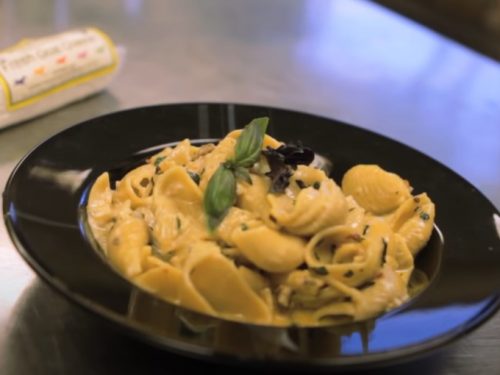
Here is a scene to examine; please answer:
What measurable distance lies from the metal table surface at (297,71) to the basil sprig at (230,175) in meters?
0.30

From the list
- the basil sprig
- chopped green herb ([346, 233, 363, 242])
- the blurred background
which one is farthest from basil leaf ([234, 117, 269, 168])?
the blurred background

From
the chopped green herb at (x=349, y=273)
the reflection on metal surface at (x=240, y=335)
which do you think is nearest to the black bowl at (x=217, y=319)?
the reflection on metal surface at (x=240, y=335)

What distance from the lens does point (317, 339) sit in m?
0.91

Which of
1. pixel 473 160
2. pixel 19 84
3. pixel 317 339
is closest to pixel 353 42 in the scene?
pixel 473 160

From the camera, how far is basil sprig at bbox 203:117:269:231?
115 centimetres

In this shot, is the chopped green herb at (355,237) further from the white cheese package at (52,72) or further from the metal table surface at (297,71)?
the white cheese package at (52,72)

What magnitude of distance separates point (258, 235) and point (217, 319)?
0.67 ft

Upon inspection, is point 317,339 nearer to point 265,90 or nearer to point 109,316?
point 109,316

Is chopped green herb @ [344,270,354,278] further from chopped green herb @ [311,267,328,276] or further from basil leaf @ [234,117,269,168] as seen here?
basil leaf @ [234,117,269,168]

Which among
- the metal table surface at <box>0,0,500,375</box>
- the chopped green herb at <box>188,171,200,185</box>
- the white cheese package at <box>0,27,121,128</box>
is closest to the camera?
the chopped green herb at <box>188,171,200,185</box>

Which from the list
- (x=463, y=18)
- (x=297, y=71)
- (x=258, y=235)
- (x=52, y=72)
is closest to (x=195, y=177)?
(x=258, y=235)

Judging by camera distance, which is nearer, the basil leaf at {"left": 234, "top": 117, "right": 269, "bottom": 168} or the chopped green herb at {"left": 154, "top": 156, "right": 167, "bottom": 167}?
the basil leaf at {"left": 234, "top": 117, "right": 269, "bottom": 168}

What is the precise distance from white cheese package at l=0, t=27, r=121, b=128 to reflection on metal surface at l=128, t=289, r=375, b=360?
831 mm

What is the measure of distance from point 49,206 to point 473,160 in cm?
127
